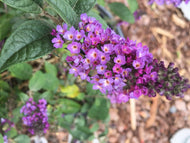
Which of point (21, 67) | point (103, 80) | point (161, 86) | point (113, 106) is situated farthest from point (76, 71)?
point (113, 106)

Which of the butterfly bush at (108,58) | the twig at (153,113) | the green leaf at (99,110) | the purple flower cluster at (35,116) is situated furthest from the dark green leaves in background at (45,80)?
the twig at (153,113)

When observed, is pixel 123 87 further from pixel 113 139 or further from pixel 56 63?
pixel 113 139

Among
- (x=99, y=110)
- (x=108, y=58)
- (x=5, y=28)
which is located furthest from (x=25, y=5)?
(x=99, y=110)

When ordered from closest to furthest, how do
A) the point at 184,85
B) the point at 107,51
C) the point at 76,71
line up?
the point at 107,51 → the point at 76,71 → the point at 184,85

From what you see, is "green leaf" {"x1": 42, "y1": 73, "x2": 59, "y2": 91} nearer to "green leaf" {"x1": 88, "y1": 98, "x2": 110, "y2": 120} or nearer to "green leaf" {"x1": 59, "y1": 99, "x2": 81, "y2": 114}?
"green leaf" {"x1": 59, "y1": 99, "x2": 81, "y2": 114}

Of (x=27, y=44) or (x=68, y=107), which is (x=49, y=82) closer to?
(x=68, y=107)

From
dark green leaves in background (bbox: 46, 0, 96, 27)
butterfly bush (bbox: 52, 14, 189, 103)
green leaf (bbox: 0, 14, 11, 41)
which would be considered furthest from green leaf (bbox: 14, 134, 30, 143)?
dark green leaves in background (bbox: 46, 0, 96, 27)

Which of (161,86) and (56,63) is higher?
(56,63)
